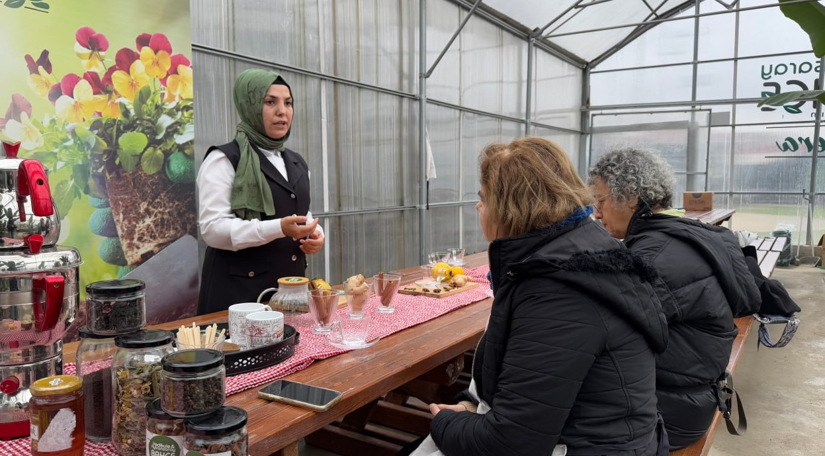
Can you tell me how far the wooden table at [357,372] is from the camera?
1.03 meters

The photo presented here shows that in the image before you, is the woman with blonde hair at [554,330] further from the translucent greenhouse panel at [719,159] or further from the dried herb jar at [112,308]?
the translucent greenhouse panel at [719,159]

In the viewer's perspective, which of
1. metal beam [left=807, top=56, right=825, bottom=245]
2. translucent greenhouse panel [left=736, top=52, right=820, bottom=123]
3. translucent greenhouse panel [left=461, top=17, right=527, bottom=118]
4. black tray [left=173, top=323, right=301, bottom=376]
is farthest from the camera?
translucent greenhouse panel [left=736, top=52, right=820, bottom=123]

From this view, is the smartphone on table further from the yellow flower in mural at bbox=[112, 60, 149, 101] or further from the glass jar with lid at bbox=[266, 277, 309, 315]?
the yellow flower in mural at bbox=[112, 60, 149, 101]

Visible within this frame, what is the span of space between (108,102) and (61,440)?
252cm

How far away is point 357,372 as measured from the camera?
130cm

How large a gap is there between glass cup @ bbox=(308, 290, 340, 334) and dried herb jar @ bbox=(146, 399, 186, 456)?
70 centimetres

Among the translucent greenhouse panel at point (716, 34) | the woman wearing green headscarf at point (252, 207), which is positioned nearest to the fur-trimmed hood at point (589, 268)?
the woman wearing green headscarf at point (252, 207)

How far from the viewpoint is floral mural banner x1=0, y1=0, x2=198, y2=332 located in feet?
8.46

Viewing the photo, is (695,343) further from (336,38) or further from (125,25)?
(336,38)

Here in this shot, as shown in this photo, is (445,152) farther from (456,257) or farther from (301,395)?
(301,395)

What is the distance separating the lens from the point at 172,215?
324 centimetres

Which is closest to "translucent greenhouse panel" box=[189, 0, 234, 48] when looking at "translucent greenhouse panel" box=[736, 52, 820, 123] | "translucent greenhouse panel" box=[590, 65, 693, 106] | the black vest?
the black vest

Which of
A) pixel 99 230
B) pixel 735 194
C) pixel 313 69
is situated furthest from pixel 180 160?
pixel 735 194

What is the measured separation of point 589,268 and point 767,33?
942 cm
